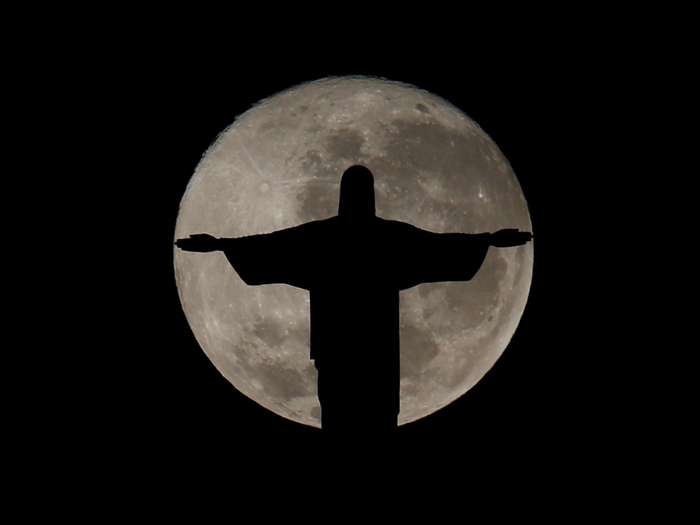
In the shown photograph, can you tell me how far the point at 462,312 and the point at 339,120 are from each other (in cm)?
118

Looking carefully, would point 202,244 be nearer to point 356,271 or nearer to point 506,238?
point 356,271

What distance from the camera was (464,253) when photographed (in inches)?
144

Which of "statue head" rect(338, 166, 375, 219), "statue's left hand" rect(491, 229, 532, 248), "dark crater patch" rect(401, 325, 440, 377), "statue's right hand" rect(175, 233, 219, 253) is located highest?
"statue head" rect(338, 166, 375, 219)

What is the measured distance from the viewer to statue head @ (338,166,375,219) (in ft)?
11.7

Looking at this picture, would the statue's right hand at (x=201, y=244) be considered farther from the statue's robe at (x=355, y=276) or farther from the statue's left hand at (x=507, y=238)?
the statue's left hand at (x=507, y=238)

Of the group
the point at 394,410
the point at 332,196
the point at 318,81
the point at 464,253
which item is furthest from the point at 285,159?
the point at 394,410

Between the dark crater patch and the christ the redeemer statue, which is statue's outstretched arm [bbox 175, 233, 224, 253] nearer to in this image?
the christ the redeemer statue

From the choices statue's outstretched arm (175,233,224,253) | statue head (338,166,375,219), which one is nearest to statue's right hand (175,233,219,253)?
statue's outstretched arm (175,233,224,253)

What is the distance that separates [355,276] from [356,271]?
2 centimetres

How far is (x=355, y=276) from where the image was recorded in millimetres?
3609

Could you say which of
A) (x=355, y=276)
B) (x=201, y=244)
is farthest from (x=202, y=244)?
(x=355, y=276)

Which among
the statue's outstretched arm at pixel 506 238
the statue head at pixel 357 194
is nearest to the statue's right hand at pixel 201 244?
the statue head at pixel 357 194

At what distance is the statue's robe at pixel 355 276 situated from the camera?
3605 millimetres

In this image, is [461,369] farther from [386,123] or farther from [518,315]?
[386,123]
